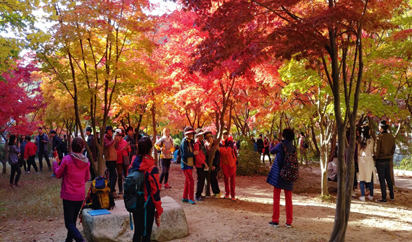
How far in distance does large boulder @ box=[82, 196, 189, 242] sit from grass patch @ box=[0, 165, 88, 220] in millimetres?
2429

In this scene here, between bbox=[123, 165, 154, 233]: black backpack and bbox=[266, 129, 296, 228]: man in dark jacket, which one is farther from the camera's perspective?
bbox=[266, 129, 296, 228]: man in dark jacket

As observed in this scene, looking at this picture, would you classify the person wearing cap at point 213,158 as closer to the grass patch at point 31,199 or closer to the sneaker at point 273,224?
the sneaker at point 273,224

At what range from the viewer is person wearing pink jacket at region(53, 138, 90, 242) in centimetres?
416

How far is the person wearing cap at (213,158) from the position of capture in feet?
26.4

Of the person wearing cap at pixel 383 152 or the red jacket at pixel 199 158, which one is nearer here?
the red jacket at pixel 199 158

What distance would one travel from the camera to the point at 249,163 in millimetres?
13828

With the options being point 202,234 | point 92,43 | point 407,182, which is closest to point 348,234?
point 202,234

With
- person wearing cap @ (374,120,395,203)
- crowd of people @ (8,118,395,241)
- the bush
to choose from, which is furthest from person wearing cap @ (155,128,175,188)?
person wearing cap @ (374,120,395,203)

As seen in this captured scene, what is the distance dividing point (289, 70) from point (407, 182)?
8130 mm

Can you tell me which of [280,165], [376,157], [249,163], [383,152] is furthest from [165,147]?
[249,163]

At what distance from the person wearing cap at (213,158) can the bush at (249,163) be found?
18.6ft

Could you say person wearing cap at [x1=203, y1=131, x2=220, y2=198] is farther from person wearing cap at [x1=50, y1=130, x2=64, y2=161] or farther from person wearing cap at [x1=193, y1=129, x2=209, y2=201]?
person wearing cap at [x1=50, y1=130, x2=64, y2=161]

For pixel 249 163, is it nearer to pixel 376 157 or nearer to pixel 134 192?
pixel 376 157

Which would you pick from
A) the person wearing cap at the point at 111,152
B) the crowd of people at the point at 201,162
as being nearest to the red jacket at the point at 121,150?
the crowd of people at the point at 201,162
